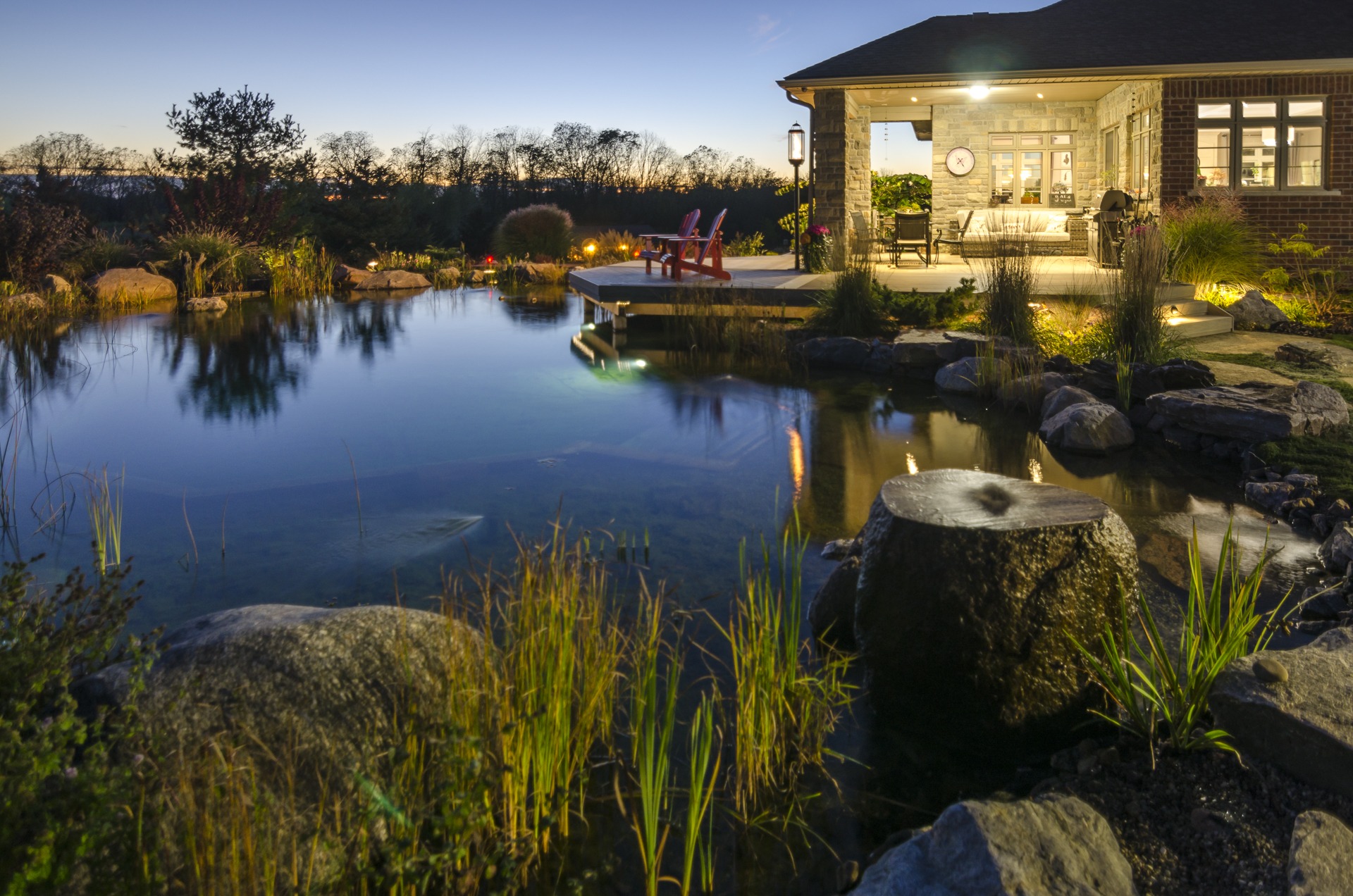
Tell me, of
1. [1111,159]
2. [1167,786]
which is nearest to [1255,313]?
[1111,159]

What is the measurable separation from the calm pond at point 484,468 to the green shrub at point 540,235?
996cm

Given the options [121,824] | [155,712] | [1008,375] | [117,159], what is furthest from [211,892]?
[117,159]

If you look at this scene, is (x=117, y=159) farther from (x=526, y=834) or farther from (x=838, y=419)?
(x=526, y=834)

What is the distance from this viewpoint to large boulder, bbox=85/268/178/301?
13.5 metres

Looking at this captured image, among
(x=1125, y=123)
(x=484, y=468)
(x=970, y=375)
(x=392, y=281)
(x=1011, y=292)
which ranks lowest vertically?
(x=484, y=468)

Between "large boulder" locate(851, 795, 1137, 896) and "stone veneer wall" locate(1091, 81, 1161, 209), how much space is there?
13.2 metres

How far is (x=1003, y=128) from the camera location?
17453 millimetres

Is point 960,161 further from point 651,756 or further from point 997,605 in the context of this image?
point 651,756

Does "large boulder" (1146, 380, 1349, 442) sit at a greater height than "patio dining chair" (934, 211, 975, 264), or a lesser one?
lesser

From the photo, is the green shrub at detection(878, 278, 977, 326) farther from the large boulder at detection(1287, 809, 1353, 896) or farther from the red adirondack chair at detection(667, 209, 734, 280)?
the large boulder at detection(1287, 809, 1353, 896)

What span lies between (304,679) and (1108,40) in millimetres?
14885

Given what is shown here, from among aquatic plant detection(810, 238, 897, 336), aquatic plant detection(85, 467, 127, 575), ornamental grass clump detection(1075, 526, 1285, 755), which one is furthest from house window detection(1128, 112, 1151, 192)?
aquatic plant detection(85, 467, 127, 575)

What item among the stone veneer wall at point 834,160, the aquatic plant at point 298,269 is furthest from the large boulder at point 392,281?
the stone veneer wall at point 834,160

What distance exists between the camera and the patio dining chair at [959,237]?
15.9 metres
